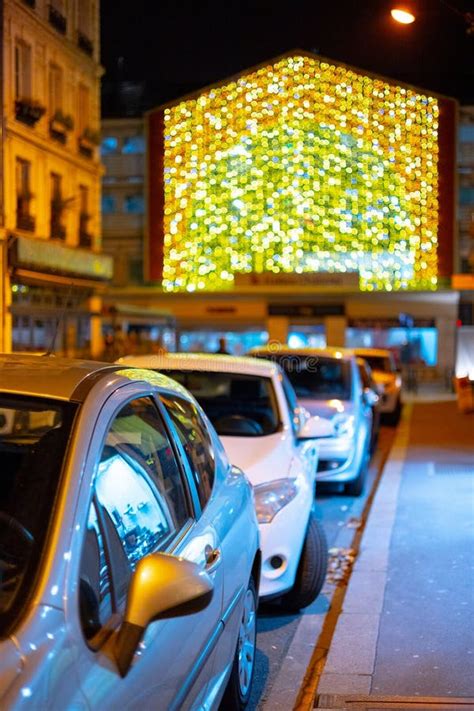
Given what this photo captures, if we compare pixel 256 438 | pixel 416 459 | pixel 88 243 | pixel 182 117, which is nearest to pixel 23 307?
pixel 88 243

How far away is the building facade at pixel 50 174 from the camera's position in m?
22.1

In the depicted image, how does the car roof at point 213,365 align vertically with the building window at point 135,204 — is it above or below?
below

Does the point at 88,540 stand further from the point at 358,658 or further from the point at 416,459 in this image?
the point at 416,459

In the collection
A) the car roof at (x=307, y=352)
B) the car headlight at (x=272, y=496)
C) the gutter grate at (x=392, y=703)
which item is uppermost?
the car roof at (x=307, y=352)

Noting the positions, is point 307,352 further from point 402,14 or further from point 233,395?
point 402,14

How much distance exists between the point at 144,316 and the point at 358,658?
2667cm

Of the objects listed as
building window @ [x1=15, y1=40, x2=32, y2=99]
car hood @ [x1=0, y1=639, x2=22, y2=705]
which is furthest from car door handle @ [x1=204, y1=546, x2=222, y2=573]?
building window @ [x1=15, y1=40, x2=32, y2=99]

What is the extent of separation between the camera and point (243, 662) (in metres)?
4.18

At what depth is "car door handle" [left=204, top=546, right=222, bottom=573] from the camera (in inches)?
131

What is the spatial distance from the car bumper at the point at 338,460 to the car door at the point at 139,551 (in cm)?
705

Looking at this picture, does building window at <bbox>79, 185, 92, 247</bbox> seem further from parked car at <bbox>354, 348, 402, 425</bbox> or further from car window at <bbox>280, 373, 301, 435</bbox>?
car window at <bbox>280, 373, 301, 435</bbox>

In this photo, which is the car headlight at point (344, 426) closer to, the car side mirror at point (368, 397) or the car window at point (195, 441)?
the car side mirror at point (368, 397)

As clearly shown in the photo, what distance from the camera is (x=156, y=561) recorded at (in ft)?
8.17

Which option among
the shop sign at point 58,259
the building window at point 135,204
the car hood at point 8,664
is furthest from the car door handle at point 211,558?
the building window at point 135,204
